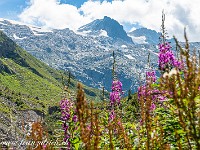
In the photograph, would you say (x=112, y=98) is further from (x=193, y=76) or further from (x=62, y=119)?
(x=193, y=76)

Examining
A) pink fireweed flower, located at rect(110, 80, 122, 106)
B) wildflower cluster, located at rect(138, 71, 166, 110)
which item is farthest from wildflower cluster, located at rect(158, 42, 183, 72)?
pink fireweed flower, located at rect(110, 80, 122, 106)

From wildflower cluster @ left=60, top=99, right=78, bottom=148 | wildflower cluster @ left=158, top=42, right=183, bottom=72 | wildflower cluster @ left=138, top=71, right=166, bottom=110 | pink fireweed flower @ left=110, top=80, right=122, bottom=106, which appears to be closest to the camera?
wildflower cluster @ left=138, top=71, right=166, bottom=110

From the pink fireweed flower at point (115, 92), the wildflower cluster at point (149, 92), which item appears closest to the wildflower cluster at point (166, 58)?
the wildflower cluster at point (149, 92)

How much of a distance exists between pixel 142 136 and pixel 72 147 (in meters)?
2.32

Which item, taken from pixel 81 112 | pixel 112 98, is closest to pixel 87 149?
pixel 81 112

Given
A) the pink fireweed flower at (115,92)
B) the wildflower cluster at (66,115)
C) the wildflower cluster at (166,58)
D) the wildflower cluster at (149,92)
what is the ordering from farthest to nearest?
1. the pink fireweed flower at (115,92)
2. the wildflower cluster at (66,115)
3. the wildflower cluster at (166,58)
4. the wildflower cluster at (149,92)

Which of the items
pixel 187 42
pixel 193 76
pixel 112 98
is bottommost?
pixel 193 76

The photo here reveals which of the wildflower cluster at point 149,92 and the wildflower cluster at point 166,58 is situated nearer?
the wildflower cluster at point 149,92

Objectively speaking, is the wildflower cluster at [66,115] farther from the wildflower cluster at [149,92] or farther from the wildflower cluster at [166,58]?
the wildflower cluster at [166,58]

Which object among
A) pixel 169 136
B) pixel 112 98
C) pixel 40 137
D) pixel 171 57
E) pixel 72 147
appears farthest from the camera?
pixel 112 98

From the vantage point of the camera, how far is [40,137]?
3.24m

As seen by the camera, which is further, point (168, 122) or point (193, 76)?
point (168, 122)

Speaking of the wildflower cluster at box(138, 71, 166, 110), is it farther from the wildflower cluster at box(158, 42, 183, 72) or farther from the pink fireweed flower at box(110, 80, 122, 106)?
the pink fireweed flower at box(110, 80, 122, 106)

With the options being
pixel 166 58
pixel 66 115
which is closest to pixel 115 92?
pixel 66 115
